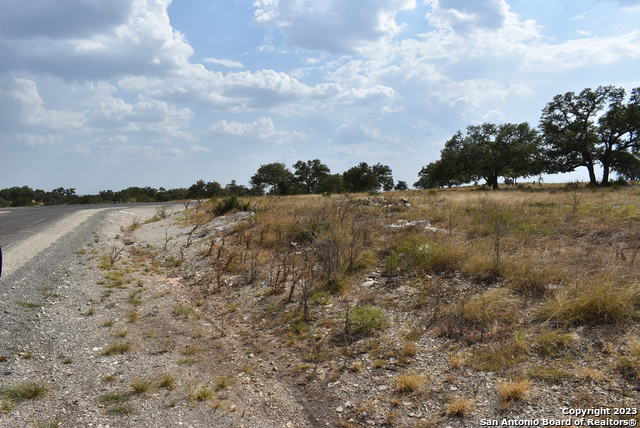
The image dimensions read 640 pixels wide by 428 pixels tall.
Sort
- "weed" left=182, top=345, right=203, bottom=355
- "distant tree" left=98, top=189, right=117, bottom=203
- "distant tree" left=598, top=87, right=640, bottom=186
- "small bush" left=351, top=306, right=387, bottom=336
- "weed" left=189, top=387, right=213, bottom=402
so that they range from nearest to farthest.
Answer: "weed" left=189, top=387, right=213, bottom=402 < "weed" left=182, top=345, right=203, bottom=355 < "small bush" left=351, top=306, right=387, bottom=336 < "distant tree" left=598, top=87, right=640, bottom=186 < "distant tree" left=98, top=189, right=117, bottom=203

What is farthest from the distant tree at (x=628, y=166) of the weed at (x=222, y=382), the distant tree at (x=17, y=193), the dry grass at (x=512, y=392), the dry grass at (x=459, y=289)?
the distant tree at (x=17, y=193)

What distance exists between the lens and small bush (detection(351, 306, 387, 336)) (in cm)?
561

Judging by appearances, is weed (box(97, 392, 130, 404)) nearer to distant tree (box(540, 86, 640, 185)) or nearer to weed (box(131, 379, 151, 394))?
weed (box(131, 379, 151, 394))

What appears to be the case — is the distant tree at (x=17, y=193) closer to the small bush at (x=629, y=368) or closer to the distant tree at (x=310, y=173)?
the distant tree at (x=310, y=173)

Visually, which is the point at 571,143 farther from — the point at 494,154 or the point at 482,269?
the point at 482,269

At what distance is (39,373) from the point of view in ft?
14.5

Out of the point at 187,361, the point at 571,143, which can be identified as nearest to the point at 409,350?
the point at 187,361

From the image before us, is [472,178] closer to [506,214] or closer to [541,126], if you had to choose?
[541,126]

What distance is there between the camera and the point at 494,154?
3553 cm

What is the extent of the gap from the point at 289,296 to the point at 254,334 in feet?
4.05

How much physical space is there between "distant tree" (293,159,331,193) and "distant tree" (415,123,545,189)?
2138 centimetres

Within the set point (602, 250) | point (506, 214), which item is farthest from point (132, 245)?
point (602, 250)

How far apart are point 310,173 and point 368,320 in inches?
2201

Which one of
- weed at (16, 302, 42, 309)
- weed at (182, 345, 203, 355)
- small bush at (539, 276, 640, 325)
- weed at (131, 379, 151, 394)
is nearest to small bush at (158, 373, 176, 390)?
weed at (131, 379, 151, 394)
